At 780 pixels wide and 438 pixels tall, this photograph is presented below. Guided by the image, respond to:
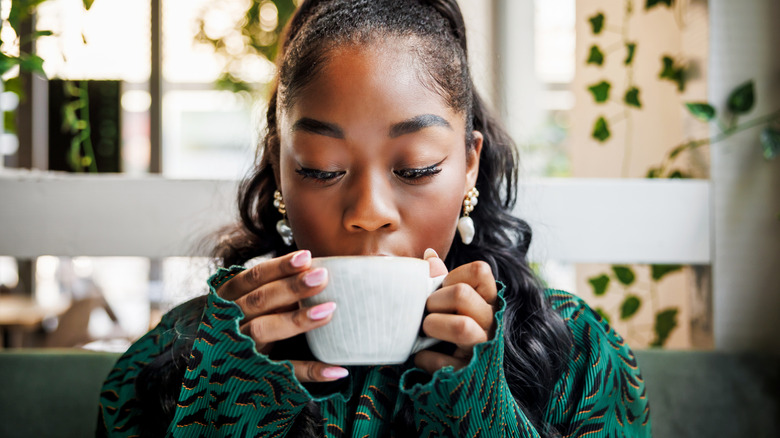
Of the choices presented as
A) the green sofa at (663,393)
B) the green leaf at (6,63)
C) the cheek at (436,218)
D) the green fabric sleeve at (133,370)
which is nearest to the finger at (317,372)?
the cheek at (436,218)

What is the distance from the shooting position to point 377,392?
86 centimetres

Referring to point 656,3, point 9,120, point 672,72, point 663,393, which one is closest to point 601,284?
point 663,393

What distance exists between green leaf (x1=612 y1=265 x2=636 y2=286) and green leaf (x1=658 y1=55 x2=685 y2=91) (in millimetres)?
459

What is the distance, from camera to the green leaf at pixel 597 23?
160cm

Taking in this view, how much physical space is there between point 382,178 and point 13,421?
89 centimetres

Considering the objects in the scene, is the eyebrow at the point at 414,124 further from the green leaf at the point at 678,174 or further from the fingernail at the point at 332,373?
the green leaf at the point at 678,174

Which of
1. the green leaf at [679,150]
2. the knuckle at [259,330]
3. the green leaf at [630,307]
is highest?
the green leaf at [679,150]

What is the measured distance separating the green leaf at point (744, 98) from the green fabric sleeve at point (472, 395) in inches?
35.1

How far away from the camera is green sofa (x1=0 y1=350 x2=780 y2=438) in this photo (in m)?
1.10

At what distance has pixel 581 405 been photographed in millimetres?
870

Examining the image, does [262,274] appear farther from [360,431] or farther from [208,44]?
[208,44]

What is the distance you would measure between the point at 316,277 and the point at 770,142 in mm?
1085

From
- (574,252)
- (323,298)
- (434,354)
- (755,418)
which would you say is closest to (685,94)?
(574,252)

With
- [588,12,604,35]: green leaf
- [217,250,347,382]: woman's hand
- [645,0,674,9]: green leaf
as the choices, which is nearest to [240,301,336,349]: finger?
[217,250,347,382]: woman's hand
